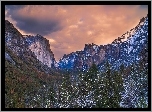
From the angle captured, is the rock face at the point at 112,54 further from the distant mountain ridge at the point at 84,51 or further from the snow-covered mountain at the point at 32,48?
the snow-covered mountain at the point at 32,48

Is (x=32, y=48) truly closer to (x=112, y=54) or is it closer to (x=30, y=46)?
(x=30, y=46)

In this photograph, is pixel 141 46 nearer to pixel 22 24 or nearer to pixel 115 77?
pixel 115 77

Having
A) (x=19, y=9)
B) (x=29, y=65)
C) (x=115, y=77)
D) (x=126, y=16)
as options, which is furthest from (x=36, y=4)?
(x=115, y=77)

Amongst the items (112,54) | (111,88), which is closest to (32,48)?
(112,54)

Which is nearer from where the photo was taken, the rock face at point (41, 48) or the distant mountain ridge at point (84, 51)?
the distant mountain ridge at point (84, 51)

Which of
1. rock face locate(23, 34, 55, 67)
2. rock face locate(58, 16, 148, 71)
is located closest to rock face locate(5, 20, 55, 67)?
rock face locate(23, 34, 55, 67)

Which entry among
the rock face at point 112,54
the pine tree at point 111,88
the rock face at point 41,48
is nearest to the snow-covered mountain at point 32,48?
the rock face at point 41,48
